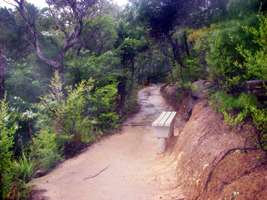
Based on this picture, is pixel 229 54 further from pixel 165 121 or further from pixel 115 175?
pixel 115 175

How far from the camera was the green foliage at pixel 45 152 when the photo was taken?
6.55m

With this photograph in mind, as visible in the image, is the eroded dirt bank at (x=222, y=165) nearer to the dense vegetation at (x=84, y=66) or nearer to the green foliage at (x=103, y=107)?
the dense vegetation at (x=84, y=66)

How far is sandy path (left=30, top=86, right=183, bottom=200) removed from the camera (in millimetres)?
4809

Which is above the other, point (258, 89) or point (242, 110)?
point (258, 89)

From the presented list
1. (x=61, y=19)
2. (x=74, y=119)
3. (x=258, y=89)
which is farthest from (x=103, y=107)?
(x=258, y=89)

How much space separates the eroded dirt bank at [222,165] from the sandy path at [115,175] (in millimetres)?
415

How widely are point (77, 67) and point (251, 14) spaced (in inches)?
Result: 279

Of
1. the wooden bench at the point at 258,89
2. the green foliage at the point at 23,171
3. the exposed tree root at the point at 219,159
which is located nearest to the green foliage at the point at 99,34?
the green foliage at the point at 23,171

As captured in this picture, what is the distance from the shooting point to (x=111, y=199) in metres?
4.68

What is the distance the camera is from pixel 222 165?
3641 millimetres

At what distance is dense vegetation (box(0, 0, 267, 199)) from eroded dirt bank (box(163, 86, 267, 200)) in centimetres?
34

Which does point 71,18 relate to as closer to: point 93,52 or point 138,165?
point 93,52

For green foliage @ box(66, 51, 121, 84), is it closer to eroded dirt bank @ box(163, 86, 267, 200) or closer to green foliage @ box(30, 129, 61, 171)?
green foliage @ box(30, 129, 61, 171)

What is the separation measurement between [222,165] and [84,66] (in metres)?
7.56
